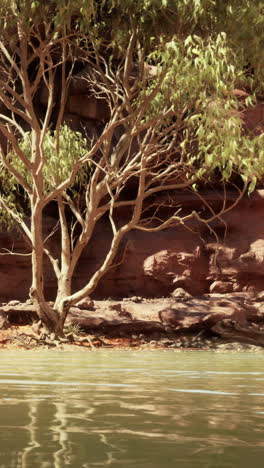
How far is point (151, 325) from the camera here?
55.5 ft

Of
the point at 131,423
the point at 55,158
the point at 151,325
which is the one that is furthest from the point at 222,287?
the point at 131,423

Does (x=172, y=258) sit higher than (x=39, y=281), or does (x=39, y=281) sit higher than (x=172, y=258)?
(x=39, y=281)

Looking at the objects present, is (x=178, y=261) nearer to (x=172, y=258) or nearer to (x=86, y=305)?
(x=172, y=258)

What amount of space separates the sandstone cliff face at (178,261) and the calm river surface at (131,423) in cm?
1635

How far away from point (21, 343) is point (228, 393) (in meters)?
10.6

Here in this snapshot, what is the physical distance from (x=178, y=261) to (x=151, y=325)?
613 cm

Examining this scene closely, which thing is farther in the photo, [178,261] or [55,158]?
[178,261]

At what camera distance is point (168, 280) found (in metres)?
22.9

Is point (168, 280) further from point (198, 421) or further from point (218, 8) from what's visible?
point (198, 421)

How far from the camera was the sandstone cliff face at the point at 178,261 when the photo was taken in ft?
73.7

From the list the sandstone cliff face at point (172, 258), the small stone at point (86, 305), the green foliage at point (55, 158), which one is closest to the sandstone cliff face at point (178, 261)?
the sandstone cliff face at point (172, 258)

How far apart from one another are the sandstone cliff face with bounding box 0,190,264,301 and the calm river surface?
16.3 metres

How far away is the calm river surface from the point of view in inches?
94.4

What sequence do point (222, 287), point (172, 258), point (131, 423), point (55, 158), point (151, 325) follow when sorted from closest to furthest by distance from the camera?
point (131, 423) → point (55, 158) → point (151, 325) → point (222, 287) → point (172, 258)
